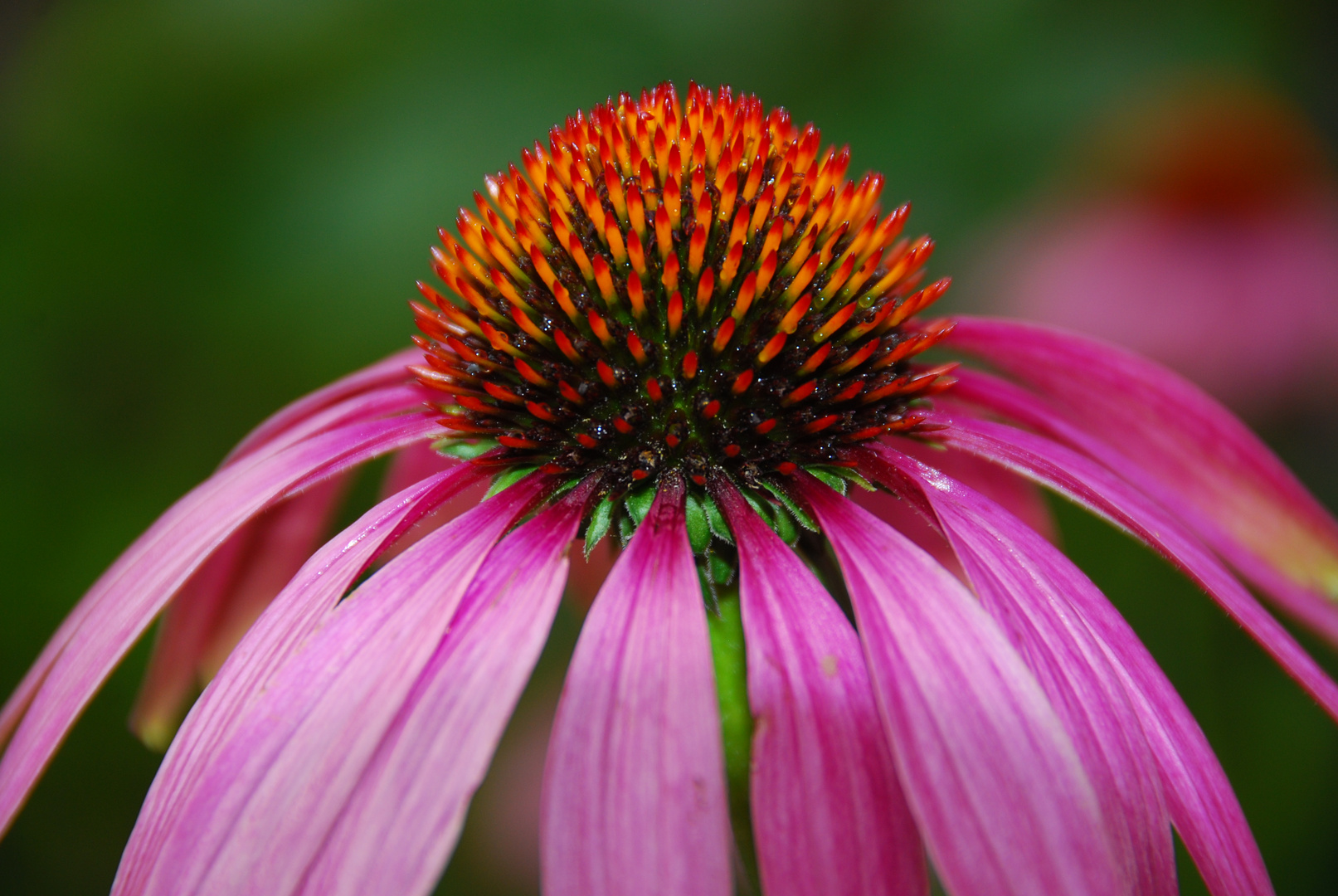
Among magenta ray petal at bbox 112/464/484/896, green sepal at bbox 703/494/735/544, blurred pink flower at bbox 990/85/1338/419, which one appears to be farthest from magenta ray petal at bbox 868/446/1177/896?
blurred pink flower at bbox 990/85/1338/419

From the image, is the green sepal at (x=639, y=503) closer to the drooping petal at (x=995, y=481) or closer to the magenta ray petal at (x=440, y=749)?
the magenta ray petal at (x=440, y=749)

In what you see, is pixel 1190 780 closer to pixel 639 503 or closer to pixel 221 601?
pixel 639 503

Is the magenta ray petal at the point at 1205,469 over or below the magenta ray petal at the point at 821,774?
over

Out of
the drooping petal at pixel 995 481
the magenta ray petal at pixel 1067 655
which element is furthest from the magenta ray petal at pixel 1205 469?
the magenta ray petal at pixel 1067 655

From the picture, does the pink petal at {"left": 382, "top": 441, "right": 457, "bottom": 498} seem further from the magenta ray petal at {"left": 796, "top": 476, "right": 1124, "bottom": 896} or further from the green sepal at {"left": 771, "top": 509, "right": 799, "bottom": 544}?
the magenta ray petal at {"left": 796, "top": 476, "right": 1124, "bottom": 896}

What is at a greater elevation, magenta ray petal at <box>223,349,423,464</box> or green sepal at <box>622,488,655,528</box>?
magenta ray petal at <box>223,349,423,464</box>

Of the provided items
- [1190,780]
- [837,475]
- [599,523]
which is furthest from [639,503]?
[1190,780]

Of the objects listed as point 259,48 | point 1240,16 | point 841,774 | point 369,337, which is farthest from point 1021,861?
point 1240,16
